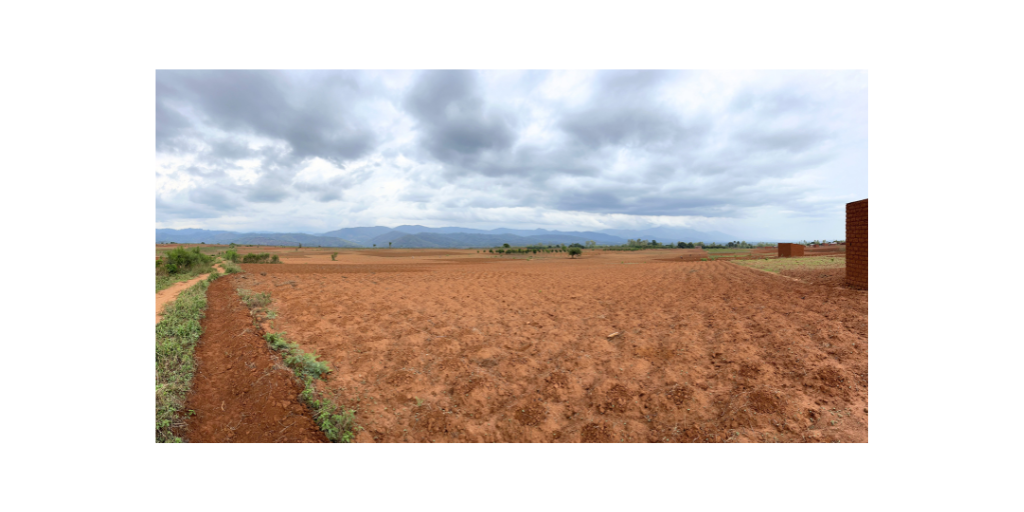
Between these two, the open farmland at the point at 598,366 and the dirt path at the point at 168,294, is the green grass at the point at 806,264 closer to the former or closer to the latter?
the open farmland at the point at 598,366

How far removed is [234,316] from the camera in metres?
6.06

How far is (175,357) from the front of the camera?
4297 mm

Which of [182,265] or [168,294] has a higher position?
[182,265]

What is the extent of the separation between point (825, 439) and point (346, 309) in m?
7.29

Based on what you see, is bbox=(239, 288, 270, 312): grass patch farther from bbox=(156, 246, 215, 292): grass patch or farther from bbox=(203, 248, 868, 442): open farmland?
bbox=(156, 246, 215, 292): grass patch

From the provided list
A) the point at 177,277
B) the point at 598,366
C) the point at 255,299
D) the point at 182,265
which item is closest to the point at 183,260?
the point at 182,265

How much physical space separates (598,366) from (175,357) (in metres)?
5.50

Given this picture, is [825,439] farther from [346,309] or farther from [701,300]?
[346,309]

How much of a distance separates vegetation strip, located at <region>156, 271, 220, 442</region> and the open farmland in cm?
106

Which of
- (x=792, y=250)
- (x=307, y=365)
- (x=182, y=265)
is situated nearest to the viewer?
(x=307, y=365)

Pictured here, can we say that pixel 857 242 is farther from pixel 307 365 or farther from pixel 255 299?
pixel 255 299

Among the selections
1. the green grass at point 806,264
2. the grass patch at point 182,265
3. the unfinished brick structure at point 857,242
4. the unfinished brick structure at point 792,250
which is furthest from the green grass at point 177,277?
the unfinished brick structure at point 792,250

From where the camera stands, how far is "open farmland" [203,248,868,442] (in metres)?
3.26

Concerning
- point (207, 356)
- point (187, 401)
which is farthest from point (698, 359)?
point (207, 356)
